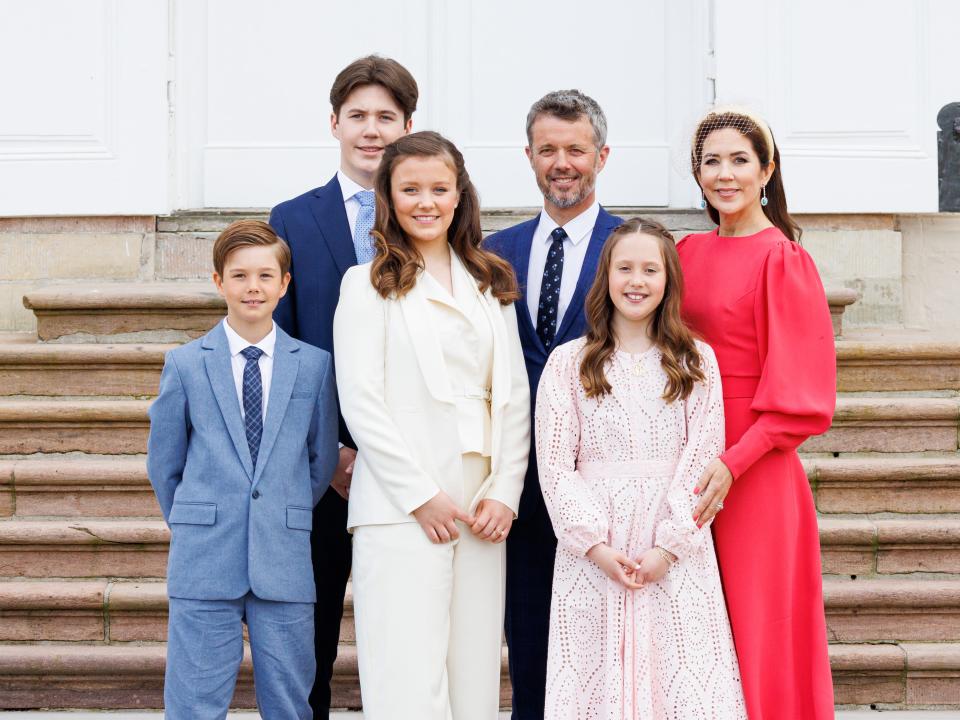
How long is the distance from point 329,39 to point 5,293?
1794 millimetres

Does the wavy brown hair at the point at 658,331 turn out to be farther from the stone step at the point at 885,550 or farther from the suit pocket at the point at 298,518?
the stone step at the point at 885,550

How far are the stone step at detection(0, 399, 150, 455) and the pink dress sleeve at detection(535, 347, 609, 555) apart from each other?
1.93 m

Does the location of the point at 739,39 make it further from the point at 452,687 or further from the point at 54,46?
the point at 452,687

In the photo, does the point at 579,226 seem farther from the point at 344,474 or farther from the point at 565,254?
the point at 344,474

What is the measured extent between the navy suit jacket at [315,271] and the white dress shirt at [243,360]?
226 mm

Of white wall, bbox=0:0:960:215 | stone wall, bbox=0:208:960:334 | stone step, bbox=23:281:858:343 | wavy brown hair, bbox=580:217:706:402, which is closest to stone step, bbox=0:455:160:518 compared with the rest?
stone step, bbox=23:281:858:343

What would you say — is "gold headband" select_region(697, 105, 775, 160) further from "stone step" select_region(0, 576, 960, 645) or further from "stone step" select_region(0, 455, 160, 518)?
"stone step" select_region(0, 455, 160, 518)

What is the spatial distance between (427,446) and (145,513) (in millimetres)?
1726

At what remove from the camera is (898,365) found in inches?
174

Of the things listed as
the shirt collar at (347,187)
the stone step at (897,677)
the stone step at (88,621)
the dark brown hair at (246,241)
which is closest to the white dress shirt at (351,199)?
the shirt collar at (347,187)

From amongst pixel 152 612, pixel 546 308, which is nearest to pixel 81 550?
pixel 152 612

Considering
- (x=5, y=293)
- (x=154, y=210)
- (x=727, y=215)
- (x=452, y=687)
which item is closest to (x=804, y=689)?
(x=452, y=687)

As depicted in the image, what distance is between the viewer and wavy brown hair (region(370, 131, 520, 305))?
2.74 metres

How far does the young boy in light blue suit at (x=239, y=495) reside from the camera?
263 cm
